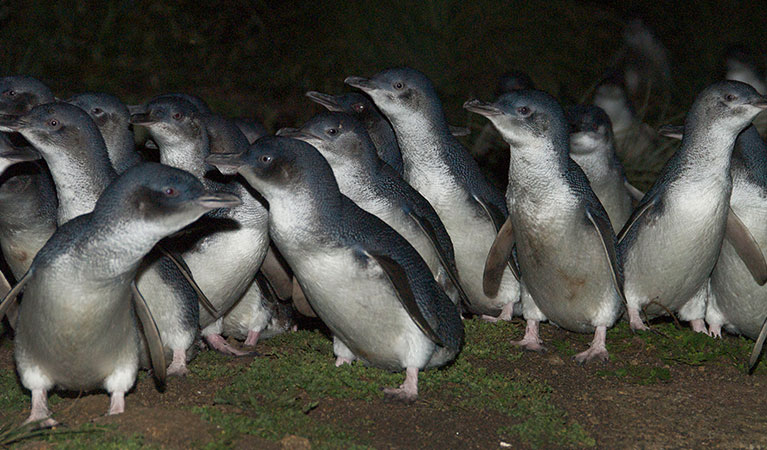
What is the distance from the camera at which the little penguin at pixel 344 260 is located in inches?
169

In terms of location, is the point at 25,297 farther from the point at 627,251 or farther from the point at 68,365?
the point at 627,251

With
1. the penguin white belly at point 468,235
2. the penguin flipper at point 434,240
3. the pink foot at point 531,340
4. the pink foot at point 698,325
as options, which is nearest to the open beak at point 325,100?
the penguin white belly at point 468,235

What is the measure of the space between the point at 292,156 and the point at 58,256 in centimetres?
112

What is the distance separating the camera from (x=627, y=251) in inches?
211

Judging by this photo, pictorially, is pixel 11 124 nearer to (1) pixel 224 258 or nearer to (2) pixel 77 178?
(2) pixel 77 178

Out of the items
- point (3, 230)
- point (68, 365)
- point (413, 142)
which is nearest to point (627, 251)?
point (413, 142)

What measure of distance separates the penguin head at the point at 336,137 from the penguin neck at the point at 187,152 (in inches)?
17.6

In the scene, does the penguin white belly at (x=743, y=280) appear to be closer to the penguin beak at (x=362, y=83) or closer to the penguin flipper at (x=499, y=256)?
the penguin flipper at (x=499, y=256)

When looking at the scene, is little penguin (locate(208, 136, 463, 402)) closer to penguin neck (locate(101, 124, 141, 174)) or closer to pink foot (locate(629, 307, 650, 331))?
penguin neck (locate(101, 124, 141, 174))

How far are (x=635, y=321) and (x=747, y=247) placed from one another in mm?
740

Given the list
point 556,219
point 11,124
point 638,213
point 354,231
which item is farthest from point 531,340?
point 11,124

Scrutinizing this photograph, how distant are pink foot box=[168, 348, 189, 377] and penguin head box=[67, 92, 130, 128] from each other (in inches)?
54.1

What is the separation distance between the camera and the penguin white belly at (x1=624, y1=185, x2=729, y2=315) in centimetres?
505

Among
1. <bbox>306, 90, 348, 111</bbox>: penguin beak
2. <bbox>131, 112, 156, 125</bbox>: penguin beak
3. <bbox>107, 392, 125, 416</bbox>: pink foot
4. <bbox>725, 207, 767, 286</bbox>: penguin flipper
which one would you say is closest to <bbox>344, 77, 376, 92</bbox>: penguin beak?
<bbox>306, 90, 348, 111</bbox>: penguin beak
